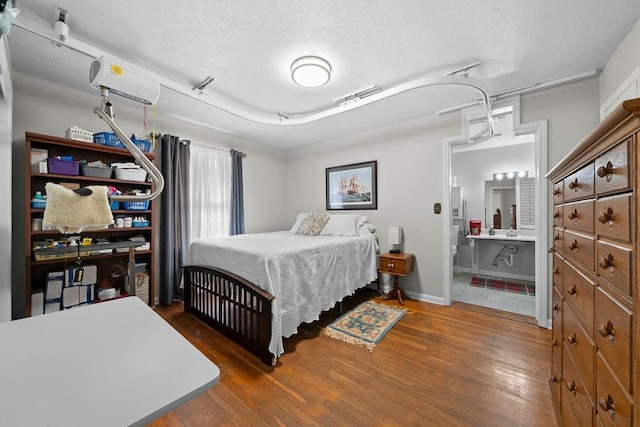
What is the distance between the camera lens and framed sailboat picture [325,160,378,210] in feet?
12.1

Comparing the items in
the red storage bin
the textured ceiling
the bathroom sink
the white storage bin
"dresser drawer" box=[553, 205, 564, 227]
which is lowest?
the bathroom sink

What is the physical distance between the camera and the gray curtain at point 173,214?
3049 mm

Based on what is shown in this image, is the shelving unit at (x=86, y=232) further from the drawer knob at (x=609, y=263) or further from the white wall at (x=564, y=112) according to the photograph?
the white wall at (x=564, y=112)

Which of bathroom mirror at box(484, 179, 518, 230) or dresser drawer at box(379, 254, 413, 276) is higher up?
bathroom mirror at box(484, 179, 518, 230)

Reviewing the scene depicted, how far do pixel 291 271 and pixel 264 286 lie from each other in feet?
0.87

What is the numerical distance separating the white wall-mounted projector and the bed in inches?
55.9

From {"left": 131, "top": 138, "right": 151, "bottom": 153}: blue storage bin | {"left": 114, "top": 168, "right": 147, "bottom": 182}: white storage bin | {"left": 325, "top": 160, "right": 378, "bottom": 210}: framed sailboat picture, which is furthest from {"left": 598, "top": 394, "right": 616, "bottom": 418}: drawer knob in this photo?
{"left": 131, "top": 138, "right": 151, "bottom": 153}: blue storage bin

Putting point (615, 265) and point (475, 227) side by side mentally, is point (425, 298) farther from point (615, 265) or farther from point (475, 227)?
point (615, 265)

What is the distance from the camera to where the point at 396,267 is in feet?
10.4

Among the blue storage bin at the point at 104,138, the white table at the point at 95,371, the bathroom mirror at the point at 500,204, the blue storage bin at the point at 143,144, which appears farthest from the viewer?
the bathroom mirror at the point at 500,204

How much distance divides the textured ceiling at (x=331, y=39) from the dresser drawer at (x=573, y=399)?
200cm

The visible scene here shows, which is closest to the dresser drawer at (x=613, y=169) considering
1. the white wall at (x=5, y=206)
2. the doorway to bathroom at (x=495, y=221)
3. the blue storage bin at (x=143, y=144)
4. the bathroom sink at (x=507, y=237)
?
the doorway to bathroom at (x=495, y=221)

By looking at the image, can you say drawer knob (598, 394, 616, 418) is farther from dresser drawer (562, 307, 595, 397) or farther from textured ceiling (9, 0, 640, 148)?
textured ceiling (9, 0, 640, 148)

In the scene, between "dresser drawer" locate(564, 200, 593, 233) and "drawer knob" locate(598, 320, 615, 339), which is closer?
"drawer knob" locate(598, 320, 615, 339)
